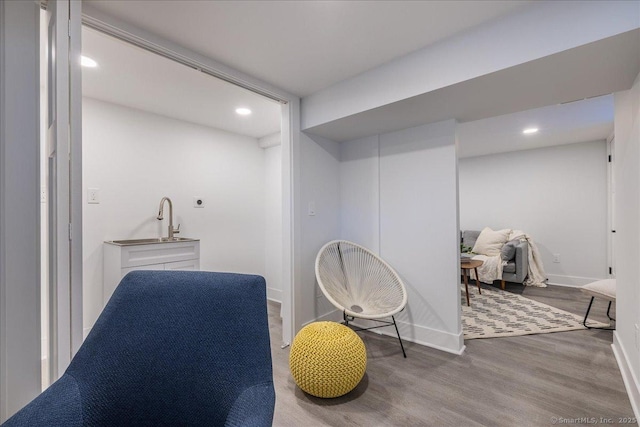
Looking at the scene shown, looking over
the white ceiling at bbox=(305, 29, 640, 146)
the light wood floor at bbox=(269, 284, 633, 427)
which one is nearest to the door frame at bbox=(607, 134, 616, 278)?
the light wood floor at bbox=(269, 284, 633, 427)

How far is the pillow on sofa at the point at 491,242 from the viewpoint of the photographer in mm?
4223

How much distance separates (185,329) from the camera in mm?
902

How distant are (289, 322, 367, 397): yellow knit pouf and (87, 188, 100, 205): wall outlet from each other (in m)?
2.18

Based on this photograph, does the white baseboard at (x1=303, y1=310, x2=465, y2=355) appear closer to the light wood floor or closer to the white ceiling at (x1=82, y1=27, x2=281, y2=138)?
the light wood floor

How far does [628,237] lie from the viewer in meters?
1.75

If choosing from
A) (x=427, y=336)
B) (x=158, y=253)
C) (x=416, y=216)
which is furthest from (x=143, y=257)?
(x=427, y=336)

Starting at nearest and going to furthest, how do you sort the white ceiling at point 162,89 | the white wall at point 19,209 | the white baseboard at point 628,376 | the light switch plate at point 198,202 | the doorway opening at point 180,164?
1. the white wall at point 19,209
2. the white baseboard at point 628,376
3. the white ceiling at point 162,89
4. the doorway opening at point 180,164
5. the light switch plate at point 198,202

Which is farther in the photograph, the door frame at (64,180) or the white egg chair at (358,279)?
the white egg chair at (358,279)

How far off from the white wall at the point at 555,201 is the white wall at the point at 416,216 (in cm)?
312

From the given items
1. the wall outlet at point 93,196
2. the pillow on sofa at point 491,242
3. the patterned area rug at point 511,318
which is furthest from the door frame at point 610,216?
the wall outlet at point 93,196

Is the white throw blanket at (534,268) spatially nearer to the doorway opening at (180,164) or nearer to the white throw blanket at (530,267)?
the white throw blanket at (530,267)

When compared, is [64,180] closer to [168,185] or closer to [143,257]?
[143,257]

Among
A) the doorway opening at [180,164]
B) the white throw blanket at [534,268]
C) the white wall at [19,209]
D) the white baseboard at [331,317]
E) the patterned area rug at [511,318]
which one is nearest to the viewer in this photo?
the white wall at [19,209]

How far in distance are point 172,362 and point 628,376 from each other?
2.55 metres
